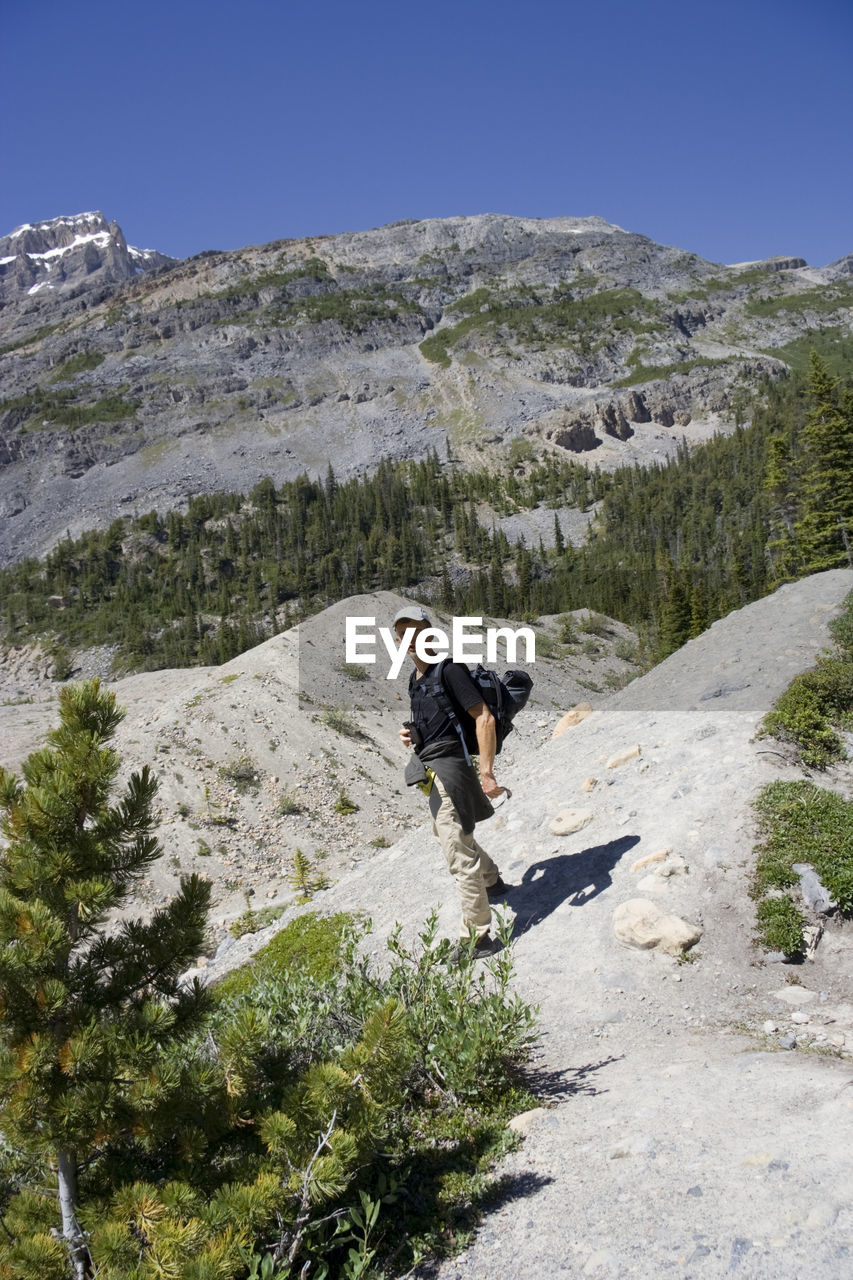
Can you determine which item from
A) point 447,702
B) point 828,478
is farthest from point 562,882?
point 828,478

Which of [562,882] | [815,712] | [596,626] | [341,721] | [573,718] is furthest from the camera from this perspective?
[596,626]

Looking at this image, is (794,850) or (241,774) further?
(241,774)

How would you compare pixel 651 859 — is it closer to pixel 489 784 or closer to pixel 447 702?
pixel 489 784

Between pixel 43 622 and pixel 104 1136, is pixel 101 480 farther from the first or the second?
pixel 104 1136

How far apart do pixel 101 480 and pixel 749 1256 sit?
574ft

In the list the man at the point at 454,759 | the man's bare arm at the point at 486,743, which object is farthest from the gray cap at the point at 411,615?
the man's bare arm at the point at 486,743

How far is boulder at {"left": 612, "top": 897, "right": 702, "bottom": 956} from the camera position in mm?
5688

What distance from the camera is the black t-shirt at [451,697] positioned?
6.20 meters

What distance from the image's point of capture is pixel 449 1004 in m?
4.29

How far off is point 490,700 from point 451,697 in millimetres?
374

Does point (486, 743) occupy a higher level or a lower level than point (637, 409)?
lower

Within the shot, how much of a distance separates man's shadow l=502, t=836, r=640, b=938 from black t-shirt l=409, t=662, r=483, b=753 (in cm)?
205

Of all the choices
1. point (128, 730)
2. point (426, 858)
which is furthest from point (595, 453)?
point (426, 858)

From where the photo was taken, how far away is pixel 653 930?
579cm
